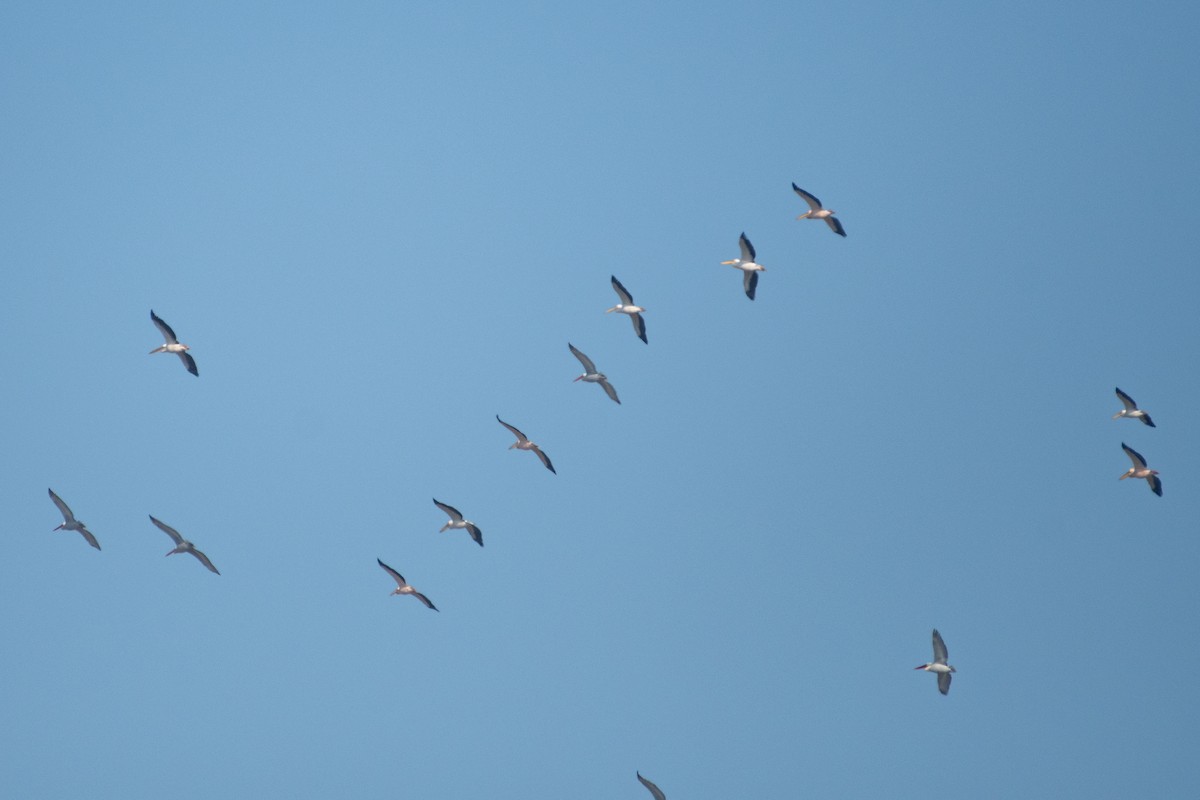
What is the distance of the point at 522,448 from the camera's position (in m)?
54.4

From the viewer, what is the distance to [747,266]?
53.6m

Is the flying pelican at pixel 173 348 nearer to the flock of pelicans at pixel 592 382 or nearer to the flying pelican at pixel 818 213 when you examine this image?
the flock of pelicans at pixel 592 382

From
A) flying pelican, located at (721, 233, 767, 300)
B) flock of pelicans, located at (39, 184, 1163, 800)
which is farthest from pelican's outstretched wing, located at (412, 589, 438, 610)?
flying pelican, located at (721, 233, 767, 300)

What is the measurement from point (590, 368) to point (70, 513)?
548 inches

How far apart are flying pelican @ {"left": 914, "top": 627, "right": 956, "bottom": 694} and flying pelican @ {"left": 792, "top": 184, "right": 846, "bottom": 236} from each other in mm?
10919

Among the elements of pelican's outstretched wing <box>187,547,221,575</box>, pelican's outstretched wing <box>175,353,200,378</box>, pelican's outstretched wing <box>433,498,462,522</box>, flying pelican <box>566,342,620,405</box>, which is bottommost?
pelican's outstretched wing <box>187,547,221,575</box>

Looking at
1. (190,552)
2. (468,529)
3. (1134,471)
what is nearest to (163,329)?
(190,552)

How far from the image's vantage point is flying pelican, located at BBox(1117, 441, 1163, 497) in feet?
185

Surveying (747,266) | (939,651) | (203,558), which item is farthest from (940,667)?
(203,558)

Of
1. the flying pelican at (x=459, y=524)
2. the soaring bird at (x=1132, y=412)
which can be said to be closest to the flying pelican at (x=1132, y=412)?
the soaring bird at (x=1132, y=412)

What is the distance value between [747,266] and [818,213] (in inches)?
87.6

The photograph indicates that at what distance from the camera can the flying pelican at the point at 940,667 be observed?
5500 cm

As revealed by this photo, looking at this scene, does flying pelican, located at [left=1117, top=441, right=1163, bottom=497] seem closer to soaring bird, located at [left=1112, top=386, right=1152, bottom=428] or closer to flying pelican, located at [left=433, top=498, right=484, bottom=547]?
soaring bird, located at [left=1112, top=386, right=1152, bottom=428]

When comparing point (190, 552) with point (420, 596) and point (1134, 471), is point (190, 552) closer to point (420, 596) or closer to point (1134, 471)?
point (420, 596)
